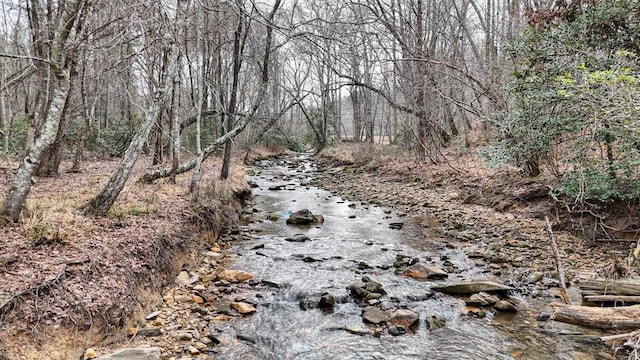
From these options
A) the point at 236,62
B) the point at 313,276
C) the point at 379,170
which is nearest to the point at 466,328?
the point at 313,276

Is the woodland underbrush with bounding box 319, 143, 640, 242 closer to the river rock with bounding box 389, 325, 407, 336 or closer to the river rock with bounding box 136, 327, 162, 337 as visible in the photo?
the river rock with bounding box 389, 325, 407, 336

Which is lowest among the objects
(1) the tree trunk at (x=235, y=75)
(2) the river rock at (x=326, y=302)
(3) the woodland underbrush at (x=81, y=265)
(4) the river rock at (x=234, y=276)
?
(2) the river rock at (x=326, y=302)

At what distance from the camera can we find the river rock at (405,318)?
5.17 m

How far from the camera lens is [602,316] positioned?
4.36m

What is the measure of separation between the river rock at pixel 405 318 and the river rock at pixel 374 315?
0.36 feet

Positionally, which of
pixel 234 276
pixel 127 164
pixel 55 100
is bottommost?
pixel 234 276

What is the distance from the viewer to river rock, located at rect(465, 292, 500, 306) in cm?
568

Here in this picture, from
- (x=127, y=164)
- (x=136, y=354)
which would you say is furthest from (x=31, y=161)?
(x=136, y=354)

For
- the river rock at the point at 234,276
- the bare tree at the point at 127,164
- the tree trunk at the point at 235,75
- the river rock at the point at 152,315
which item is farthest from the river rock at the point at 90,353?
the tree trunk at the point at 235,75

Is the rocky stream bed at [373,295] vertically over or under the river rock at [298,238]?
under

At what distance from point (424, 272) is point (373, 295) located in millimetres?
1374

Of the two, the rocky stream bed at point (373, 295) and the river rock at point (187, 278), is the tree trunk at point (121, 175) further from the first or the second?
the rocky stream bed at point (373, 295)

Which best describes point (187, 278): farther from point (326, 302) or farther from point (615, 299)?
point (615, 299)

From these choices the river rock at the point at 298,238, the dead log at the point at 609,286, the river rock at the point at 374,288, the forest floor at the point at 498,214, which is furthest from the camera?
the river rock at the point at 298,238
